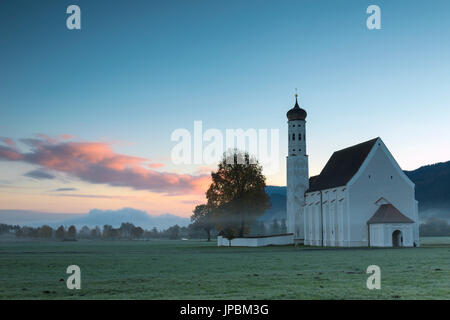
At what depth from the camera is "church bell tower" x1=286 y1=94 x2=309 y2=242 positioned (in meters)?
91.2

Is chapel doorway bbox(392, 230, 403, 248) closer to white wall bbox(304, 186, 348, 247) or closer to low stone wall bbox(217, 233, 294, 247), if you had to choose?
white wall bbox(304, 186, 348, 247)

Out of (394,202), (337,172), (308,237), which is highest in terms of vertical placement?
(337,172)

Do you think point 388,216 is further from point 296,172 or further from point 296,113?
point 296,113

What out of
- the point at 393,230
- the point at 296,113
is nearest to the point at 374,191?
the point at 393,230

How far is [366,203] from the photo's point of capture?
7044 centimetres

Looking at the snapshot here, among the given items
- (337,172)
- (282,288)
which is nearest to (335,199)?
(337,172)

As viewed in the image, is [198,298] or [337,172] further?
[337,172]

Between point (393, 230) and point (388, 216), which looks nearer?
point (393, 230)

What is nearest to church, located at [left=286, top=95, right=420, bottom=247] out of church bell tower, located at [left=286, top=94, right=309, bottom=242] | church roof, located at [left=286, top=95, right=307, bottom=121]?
church bell tower, located at [left=286, top=94, right=309, bottom=242]

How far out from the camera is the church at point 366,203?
66750 mm

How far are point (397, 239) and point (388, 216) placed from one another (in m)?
3.24

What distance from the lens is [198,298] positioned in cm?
1397
